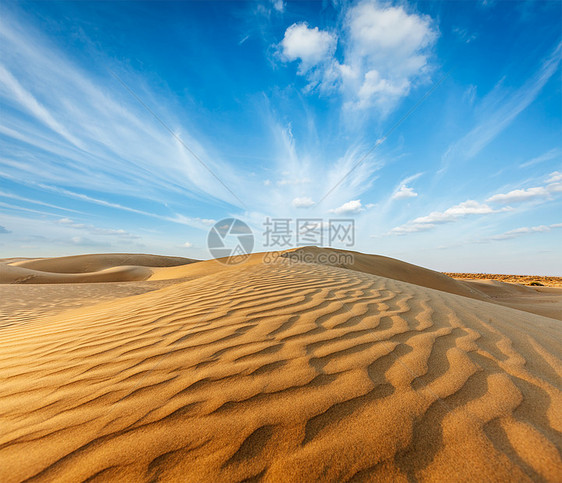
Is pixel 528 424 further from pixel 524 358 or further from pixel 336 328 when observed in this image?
pixel 336 328

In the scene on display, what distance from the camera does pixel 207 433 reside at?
1.11 metres

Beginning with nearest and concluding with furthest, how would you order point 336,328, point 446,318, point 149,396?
point 149,396
point 336,328
point 446,318

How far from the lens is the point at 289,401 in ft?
4.19

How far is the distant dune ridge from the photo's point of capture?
0.97m

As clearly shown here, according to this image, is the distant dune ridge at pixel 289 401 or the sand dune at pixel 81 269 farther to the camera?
the sand dune at pixel 81 269

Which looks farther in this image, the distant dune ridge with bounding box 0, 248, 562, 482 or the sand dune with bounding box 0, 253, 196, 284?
the sand dune with bounding box 0, 253, 196, 284

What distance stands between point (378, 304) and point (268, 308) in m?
1.25

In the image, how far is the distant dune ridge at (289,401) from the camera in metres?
0.97

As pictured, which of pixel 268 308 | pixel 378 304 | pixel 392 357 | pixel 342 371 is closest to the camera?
pixel 342 371

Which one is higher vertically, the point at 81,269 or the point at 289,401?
the point at 289,401

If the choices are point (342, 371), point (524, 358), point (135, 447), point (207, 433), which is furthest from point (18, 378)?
point (524, 358)

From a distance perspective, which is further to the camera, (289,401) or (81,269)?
(81,269)

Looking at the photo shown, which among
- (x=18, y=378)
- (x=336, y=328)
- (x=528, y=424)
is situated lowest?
(x=18, y=378)

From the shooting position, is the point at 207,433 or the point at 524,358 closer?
the point at 207,433
